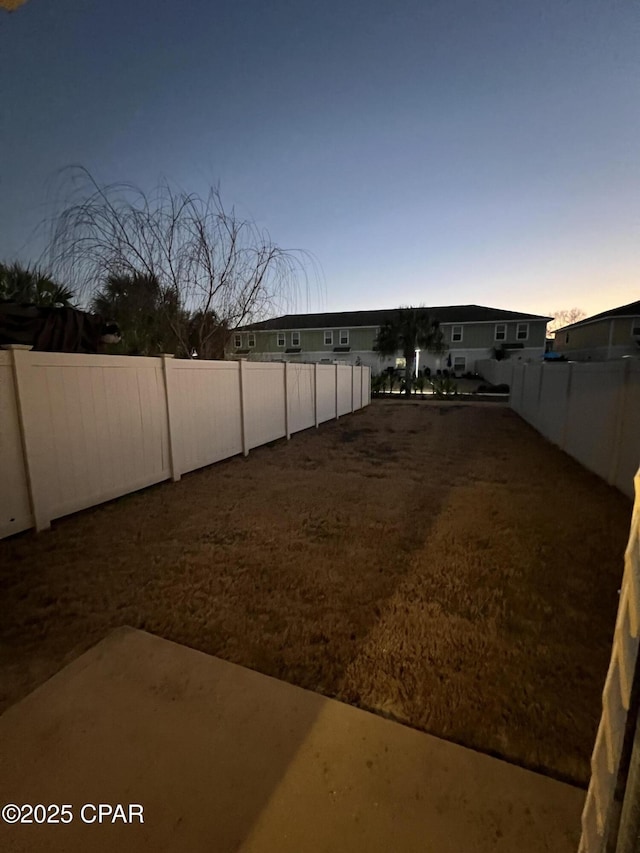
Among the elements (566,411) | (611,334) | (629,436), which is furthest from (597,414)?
(611,334)

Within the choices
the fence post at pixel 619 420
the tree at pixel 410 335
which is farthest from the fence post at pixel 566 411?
the tree at pixel 410 335

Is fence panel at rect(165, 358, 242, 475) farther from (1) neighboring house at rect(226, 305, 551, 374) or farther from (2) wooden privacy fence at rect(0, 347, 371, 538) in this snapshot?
(1) neighboring house at rect(226, 305, 551, 374)

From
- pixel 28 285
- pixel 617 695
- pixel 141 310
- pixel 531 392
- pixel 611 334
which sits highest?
pixel 611 334

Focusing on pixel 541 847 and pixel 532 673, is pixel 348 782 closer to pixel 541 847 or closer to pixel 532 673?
pixel 541 847

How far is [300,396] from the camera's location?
8625 mm

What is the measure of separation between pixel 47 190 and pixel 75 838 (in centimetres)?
668

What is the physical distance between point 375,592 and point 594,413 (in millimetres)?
4796

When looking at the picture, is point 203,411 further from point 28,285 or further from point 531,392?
point 531,392

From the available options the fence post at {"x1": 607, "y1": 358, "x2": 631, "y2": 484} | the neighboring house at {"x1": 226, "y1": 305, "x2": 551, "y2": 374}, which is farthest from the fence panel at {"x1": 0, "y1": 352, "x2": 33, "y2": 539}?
the neighboring house at {"x1": 226, "y1": 305, "x2": 551, "y2": 374}

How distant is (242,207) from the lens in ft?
20.8

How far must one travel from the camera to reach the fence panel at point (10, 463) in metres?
2.97

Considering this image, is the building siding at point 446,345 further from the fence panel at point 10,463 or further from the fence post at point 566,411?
the fence panel at point 10,463

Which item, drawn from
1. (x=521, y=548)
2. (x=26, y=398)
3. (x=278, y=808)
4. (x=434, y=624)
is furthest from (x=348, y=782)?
(x=26, y=398)

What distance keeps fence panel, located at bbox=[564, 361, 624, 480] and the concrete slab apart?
15.4ft
